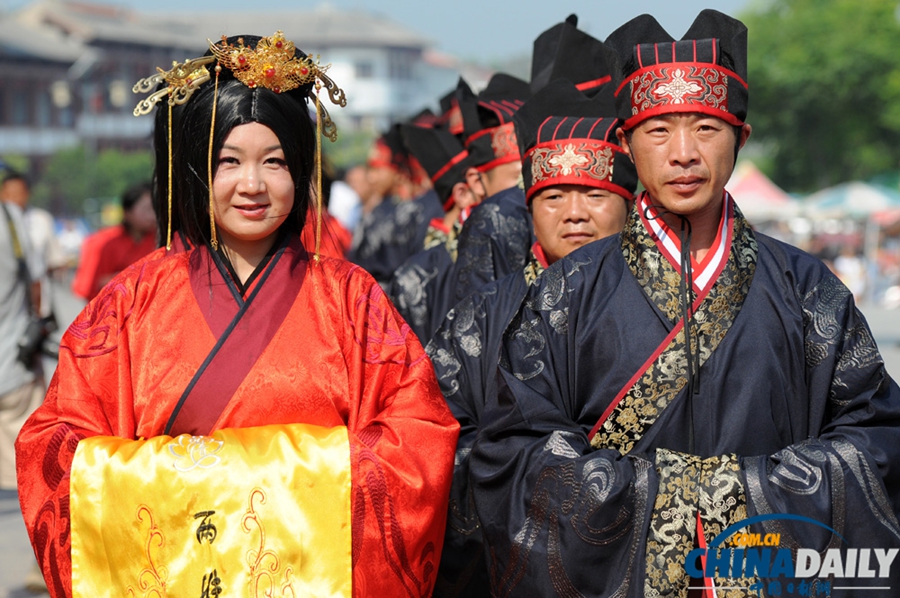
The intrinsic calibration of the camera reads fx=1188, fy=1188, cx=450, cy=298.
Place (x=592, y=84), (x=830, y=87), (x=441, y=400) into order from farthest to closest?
(x=830, y=87) < (x=592, y=84) < (x=441, y=400)

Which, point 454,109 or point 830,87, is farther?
point 830,87

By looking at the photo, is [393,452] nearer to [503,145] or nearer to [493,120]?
[503,145]

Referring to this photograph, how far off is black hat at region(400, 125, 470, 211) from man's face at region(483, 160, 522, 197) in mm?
958

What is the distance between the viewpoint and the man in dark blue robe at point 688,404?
2645 mm

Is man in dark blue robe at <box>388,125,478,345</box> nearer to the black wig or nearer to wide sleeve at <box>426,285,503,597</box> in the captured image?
wide sleeve at <box>426,285,503,597</box>

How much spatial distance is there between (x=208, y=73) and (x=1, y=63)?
153 feet

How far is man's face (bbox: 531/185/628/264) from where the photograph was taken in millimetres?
3814

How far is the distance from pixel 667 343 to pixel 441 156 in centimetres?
392

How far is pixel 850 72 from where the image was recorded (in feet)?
114

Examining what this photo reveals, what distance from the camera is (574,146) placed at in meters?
3.91

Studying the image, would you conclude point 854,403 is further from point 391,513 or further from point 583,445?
point 391,513

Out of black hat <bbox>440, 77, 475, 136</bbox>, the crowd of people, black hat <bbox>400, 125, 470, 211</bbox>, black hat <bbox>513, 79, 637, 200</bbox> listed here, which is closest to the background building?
black hat <bbox>440, 77, 475, 136</bbox>

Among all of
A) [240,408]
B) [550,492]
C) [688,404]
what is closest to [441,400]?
[550,492]

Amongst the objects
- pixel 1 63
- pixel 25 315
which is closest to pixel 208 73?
pixel 25 315
